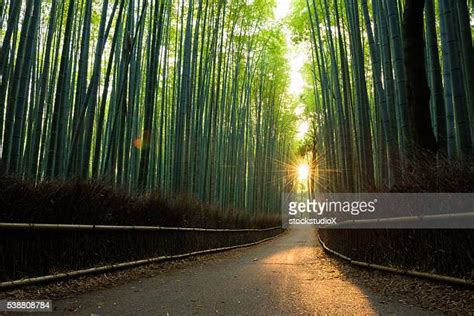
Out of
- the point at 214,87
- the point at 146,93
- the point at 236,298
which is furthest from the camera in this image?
the point at 214,87

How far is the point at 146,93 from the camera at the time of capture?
6.21 metres

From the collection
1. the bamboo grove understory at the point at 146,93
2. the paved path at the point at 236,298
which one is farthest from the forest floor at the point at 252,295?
the bamboo grove understory at the point at 146,93

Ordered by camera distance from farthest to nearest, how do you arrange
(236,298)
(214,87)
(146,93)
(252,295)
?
(214,87) < (146,93) < (252,295) < (236,298)

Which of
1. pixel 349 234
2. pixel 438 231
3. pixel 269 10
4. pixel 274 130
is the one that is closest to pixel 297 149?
pixel 274 130

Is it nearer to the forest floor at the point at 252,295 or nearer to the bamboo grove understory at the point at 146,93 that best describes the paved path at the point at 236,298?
the forest floor at the point at 252,295

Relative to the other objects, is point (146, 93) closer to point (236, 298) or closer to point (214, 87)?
point (214, 87)

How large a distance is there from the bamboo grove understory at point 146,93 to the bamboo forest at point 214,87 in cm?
4

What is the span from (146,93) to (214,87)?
3.41 m

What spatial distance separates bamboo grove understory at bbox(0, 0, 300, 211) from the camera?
4973 millimetres

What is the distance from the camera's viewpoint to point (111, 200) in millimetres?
4223

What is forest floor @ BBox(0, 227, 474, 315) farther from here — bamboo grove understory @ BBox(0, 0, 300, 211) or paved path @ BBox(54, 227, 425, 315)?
bamboo grove understory @ BBox(0, 0, 300, 211)

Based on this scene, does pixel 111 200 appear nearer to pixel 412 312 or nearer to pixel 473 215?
pixel 412 312

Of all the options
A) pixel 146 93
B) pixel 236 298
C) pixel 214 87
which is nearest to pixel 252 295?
pixel 236 298

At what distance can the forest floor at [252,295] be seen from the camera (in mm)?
2559
